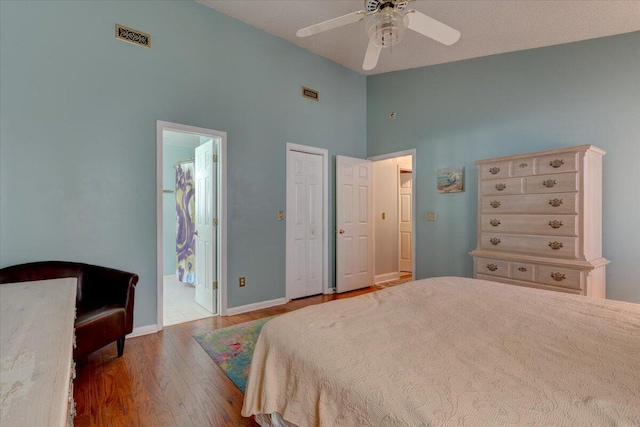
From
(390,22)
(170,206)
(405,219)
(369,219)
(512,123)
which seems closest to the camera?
(390,22)

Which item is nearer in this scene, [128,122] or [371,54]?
[371,54]

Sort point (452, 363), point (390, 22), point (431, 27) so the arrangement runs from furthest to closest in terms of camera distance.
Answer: point (431, 27) → point (390, 22) → point (452, 363)

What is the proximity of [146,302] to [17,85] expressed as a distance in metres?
2.06

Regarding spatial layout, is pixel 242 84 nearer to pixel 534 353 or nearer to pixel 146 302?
pixel 146 302

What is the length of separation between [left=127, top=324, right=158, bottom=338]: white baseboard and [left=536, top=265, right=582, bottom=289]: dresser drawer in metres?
3.64

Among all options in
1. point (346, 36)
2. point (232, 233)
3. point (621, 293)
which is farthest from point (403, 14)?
point (621, 293)

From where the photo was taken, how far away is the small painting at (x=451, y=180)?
385 cm

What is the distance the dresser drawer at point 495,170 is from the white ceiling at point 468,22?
1.30m

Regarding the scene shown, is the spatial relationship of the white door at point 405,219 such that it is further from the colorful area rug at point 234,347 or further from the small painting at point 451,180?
the colorful area rug at point 234,347

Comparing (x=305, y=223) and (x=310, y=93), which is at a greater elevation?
(x=310, y=93)

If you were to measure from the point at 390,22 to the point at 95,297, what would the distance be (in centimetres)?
307

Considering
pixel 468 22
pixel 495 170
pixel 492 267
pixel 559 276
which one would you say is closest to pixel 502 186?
pixel 495 170

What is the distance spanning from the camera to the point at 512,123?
3.43 metres

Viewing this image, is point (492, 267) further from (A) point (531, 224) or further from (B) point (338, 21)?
(B) point (338, 21)
